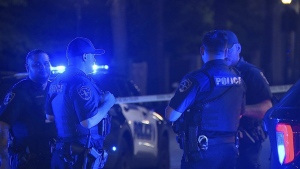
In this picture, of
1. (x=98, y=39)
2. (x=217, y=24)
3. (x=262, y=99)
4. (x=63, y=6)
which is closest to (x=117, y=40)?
(x=98, y=39)

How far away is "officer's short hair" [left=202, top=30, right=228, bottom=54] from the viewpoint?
5.34 m

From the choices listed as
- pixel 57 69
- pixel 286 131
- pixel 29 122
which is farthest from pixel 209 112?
pixel 57 69

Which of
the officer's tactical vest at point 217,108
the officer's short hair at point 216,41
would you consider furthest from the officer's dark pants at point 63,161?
the officer's short hair at point 216,41

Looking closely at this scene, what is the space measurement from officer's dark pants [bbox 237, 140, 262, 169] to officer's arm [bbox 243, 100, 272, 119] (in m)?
0.30

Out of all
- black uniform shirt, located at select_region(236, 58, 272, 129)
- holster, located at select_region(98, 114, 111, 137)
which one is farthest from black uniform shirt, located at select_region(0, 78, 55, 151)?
black uniform shirt, located at select_region(236, 58, 272, 129)

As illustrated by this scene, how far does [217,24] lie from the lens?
823 inches

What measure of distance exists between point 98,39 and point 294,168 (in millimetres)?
15344

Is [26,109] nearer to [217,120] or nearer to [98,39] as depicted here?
[217,120]

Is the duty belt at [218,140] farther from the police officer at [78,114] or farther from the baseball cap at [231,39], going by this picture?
the baseball cap at [231,39]

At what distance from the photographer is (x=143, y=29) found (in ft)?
75.7

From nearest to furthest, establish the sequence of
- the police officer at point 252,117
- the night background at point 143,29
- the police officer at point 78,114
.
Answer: the police officer at point 78,114
the police officer at point 252,117
the night background at point 143,29

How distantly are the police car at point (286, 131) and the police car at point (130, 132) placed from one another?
145 inches

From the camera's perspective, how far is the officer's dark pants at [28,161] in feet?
19.8

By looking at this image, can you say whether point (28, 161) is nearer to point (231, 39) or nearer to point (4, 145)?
A: point (4, 145)
